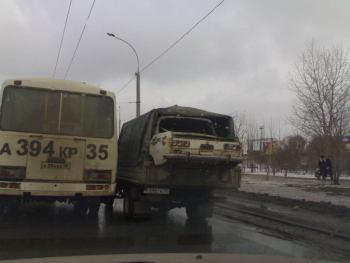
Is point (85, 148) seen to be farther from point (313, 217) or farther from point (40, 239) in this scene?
point (313, 217)

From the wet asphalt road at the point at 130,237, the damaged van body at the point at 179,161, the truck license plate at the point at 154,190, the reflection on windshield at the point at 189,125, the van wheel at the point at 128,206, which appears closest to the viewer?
the wet asphalt road at the point at 130,237

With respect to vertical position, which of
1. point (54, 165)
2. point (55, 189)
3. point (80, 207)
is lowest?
point (80, 207)

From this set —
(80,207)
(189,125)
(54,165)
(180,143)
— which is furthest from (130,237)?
(189,125)

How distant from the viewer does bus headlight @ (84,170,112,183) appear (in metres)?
13.1

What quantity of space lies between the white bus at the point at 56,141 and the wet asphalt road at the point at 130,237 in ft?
2.29

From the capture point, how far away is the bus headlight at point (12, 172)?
40.5 feet

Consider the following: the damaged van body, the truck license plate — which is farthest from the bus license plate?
the truck license plate

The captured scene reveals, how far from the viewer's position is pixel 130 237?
11.1 metres

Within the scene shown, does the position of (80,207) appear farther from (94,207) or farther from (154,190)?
(154,190)

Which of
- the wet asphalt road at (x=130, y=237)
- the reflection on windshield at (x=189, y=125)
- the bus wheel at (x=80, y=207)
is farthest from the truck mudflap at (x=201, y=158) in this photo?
the bus wheel at (x=80, y=207)

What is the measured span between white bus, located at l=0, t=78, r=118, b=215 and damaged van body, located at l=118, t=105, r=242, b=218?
29.9 inches

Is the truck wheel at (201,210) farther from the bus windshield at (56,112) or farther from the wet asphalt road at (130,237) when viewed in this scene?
the bus windshield at (56,112)

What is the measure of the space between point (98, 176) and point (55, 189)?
105 cm

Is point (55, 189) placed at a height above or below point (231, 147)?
below
